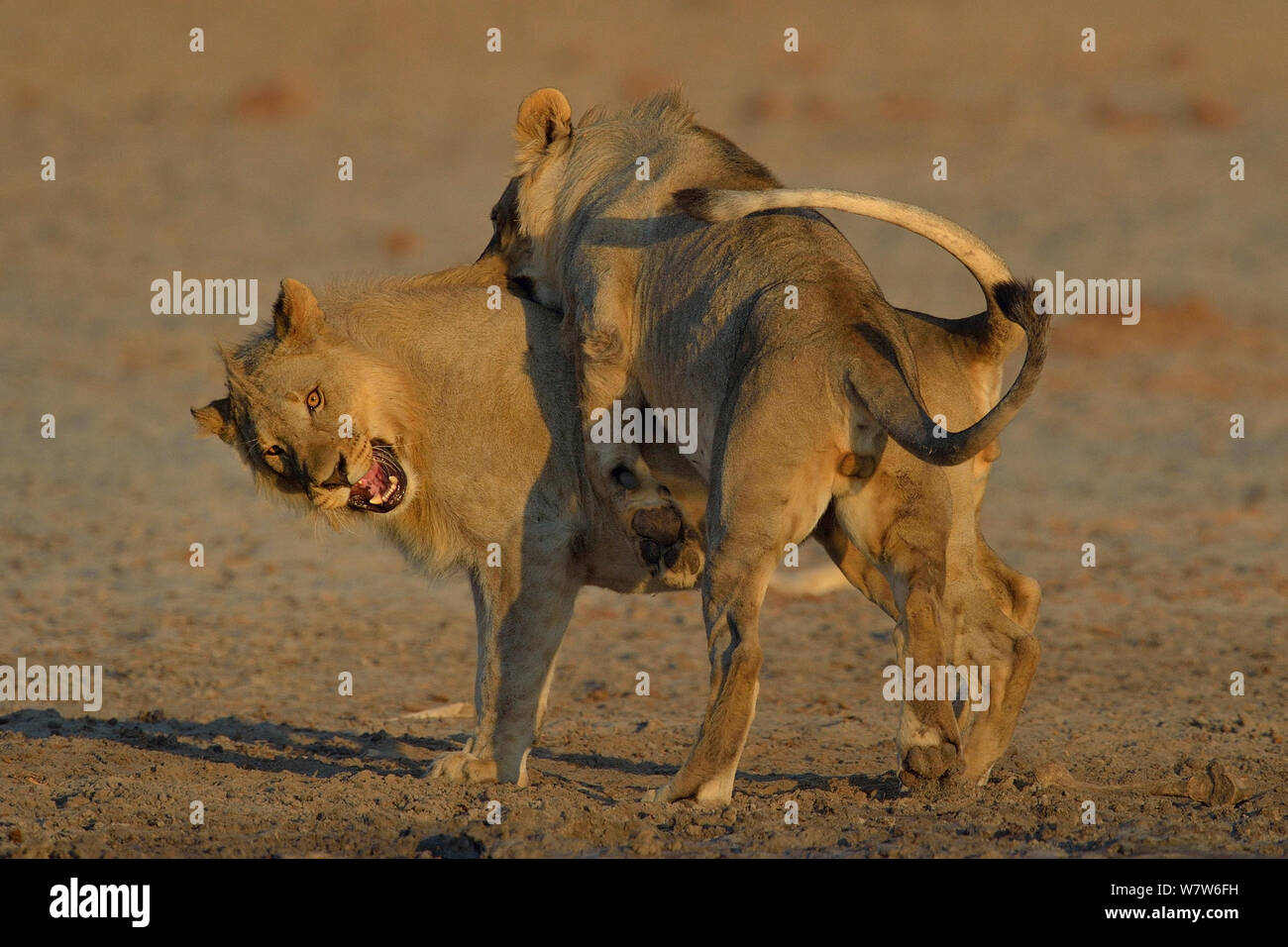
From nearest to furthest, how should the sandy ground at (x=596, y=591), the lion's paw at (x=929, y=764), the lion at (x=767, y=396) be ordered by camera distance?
the lion at (x=767, y=396) → the lion's paw at (x=929, y=764) → the sandy ground at (x=596, y=591)

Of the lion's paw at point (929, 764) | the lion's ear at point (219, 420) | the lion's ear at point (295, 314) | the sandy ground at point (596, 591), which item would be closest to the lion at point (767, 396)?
the lion's paw at point (929, 764)

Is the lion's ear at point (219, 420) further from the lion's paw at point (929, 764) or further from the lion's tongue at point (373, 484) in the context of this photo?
the lion's paw at point (929, 764)

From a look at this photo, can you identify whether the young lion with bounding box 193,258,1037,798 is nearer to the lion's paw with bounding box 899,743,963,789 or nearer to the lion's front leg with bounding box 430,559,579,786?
the lion's front leg with bounding box 430,559,579,786

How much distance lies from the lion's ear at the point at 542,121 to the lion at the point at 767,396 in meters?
0.02

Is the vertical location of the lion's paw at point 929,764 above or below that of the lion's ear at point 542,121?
below

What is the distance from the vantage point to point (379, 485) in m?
7.20

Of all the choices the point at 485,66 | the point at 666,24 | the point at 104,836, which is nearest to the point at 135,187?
the point at 485,66

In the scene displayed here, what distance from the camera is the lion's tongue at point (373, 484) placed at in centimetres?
718

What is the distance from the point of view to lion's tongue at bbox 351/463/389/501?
283 inches

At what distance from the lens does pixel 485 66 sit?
1117 inches

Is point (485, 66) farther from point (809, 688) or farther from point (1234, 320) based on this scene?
point (809, 688)

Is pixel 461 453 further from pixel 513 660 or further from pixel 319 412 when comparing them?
pixel 513 660

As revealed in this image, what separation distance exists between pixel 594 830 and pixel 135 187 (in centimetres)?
2020
